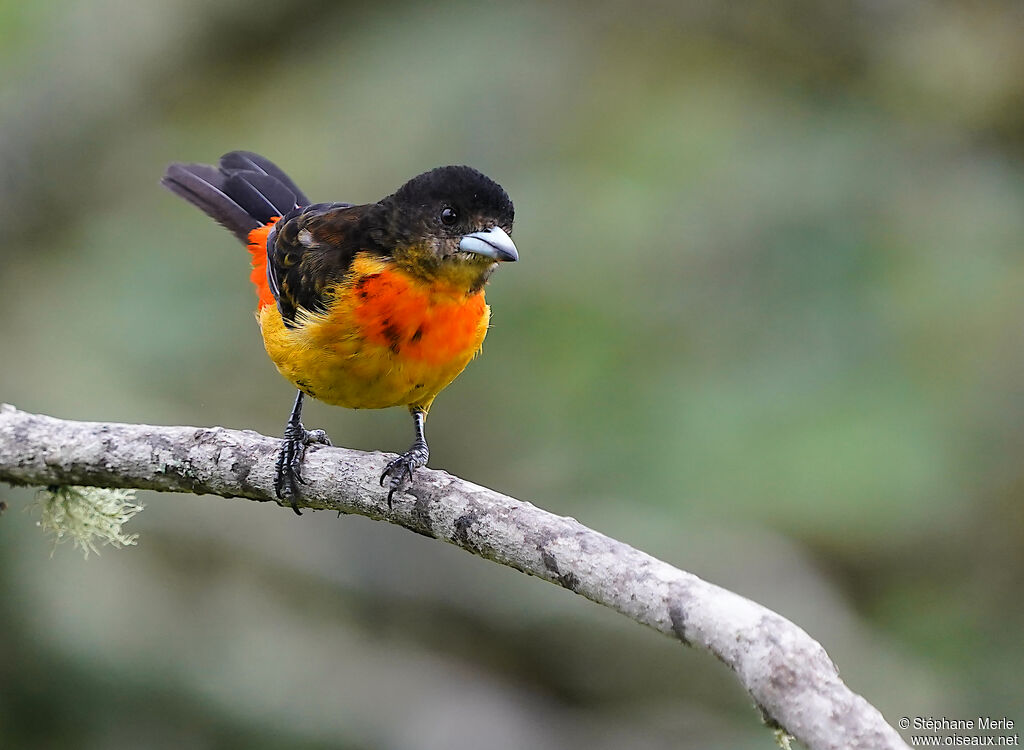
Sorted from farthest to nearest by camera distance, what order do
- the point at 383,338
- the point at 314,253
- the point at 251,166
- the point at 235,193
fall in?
the point at 251,166 → the point at 235,193 → the point at 314,253 → the point at 383,338

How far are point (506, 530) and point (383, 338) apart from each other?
4.20 feet

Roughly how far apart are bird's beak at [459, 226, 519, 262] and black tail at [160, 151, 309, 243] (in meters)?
1.83

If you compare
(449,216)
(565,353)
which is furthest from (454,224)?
(565,353)

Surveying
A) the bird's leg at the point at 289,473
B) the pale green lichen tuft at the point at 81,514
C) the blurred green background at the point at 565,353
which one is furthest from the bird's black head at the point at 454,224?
the blurred green background at the point at 565,353

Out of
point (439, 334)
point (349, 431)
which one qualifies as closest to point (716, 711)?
point (349, 431)

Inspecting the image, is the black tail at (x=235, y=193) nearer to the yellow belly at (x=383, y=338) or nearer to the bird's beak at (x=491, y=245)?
the yellow belly at (x=383, y=338)

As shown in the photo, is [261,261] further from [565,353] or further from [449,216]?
[565,353]

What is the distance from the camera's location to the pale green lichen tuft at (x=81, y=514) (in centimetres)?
404

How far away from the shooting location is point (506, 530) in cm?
296

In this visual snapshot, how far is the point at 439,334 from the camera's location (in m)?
4.07

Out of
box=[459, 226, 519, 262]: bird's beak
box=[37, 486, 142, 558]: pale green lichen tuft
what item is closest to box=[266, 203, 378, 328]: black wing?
box=[459, 226, 519, 262]: bird's beak

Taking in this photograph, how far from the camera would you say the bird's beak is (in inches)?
158

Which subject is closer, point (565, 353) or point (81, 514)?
point (81, 514)

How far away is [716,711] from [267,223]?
374cm
